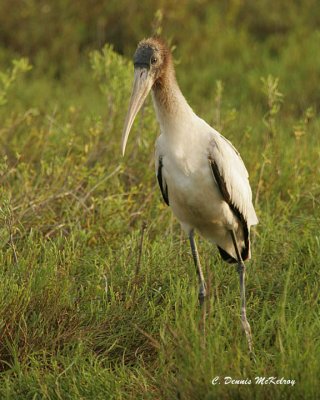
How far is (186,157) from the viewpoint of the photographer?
434cm

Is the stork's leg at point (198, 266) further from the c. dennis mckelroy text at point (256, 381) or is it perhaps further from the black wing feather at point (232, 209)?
the c. dennis mckelroy text at point (256, 381)

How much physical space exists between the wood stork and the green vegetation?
0.25 m

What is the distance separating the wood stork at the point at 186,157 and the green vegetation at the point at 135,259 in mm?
245

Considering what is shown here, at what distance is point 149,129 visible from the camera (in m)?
6.20

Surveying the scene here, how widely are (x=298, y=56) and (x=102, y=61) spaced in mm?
3371

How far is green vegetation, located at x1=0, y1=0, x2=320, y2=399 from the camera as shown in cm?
377

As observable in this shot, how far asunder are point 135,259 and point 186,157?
82 centimetres

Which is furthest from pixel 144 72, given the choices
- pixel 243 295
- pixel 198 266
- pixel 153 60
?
pixel 243 295

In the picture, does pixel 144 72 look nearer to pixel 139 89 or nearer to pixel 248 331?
pixel 139 89

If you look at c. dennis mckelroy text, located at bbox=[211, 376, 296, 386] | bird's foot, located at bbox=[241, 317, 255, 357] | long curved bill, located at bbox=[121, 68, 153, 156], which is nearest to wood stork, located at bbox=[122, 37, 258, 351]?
long curved bill, located at bbox=[121, 68, 153, 156]

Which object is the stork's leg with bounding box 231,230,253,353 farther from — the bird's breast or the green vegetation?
the bird's breast

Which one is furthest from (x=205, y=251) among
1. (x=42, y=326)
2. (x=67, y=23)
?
(x=67, y=23)

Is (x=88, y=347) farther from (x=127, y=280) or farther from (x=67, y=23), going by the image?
(x=67, y=23)

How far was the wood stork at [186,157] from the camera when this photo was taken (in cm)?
436
